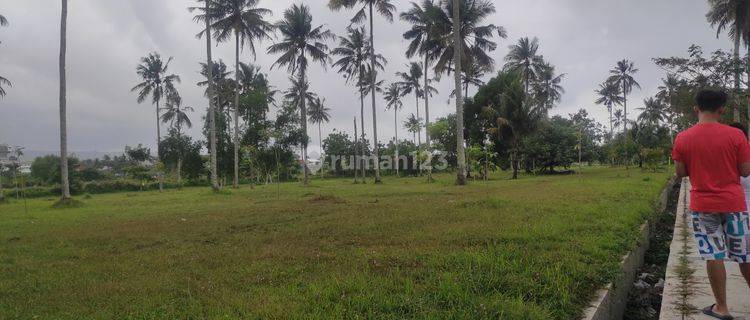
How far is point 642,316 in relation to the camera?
4250mm

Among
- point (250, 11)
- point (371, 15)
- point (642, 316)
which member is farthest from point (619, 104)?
point (642, 316)

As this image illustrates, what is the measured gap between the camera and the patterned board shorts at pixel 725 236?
324 centimetres

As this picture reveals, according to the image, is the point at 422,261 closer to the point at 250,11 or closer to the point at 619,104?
the point at 250,11

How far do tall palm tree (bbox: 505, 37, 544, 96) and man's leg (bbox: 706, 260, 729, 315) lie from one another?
38.4 m

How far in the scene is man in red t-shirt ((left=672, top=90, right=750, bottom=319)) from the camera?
3.20 m

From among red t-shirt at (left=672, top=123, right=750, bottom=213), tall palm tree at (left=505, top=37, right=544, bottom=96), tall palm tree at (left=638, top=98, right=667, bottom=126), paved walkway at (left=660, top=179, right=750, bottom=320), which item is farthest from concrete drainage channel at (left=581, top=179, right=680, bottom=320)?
tall palm tree at (left=638, top=98, right=667, bottom=126)

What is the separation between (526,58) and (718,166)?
39424 millimetres

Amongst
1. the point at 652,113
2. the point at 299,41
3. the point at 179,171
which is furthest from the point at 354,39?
the point at 652,113

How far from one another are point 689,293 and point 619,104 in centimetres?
6457

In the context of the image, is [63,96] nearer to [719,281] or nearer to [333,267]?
[333,267]

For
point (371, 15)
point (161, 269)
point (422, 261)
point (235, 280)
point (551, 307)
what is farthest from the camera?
point (371, 15)

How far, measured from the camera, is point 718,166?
321cm

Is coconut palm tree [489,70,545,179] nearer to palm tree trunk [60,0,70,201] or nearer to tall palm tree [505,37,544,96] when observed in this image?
tall palm tree [505,37,544,96]

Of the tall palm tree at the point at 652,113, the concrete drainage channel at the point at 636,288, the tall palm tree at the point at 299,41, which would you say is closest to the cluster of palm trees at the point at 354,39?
the tall palm tree at the point at 299,41
